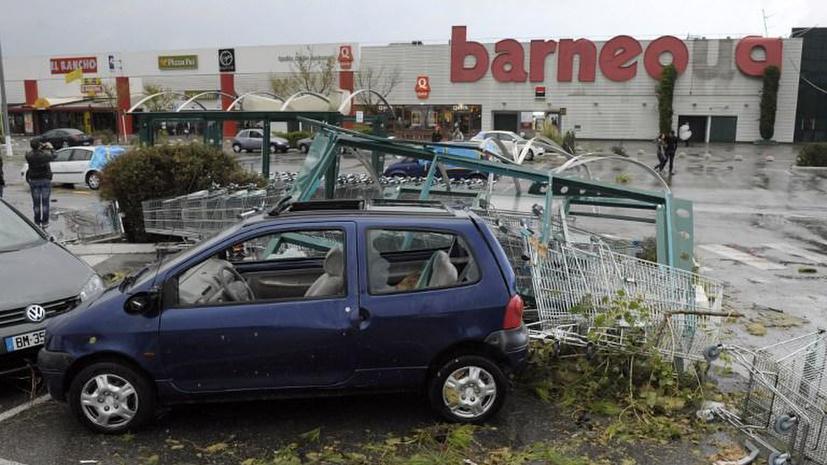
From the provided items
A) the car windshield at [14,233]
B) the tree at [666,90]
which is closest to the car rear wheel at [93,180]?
the car windshield at [14,233]

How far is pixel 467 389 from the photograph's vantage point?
4.75m

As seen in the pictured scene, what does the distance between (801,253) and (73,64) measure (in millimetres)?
60887

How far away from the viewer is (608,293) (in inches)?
222

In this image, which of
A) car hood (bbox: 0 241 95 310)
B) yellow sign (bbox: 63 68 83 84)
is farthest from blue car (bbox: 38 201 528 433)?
yellow sign (bbox: 63 68 83 84)

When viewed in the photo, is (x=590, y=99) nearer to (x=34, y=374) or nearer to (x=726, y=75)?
(x=726, y=75)

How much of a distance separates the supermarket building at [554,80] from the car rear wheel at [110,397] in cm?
3952

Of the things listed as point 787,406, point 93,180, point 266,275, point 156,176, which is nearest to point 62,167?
point 93,180

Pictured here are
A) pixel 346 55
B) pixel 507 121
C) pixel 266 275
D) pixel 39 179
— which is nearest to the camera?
pixel 266 275

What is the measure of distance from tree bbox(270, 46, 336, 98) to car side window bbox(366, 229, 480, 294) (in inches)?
1680

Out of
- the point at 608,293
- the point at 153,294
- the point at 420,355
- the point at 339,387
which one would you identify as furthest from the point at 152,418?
the point at 608,293

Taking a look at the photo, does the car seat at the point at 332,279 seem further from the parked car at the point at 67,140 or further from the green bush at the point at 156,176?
the parked car at the point at 67,140

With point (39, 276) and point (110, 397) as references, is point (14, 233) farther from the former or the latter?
point (110, 397)

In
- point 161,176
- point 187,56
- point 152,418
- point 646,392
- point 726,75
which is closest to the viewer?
point 152,418

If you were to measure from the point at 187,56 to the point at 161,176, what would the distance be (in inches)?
1840
